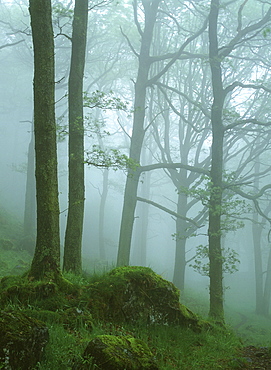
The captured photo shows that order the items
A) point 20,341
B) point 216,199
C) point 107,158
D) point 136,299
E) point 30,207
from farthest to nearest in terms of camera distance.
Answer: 1. point 30,207
2. point 216,199
3. point 107,158
4. point 136,299
5. point 20,341

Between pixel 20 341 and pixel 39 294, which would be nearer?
pixel 20 341

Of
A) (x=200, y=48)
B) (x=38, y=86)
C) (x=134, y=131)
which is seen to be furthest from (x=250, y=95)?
(x=38, y=86)

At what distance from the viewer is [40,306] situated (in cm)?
489

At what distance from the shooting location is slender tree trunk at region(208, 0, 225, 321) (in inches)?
375

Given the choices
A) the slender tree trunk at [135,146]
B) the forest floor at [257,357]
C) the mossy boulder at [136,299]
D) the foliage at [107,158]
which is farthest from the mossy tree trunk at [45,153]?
the slender tree trunk at [135,146]

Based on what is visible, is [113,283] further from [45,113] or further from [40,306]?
[45,113]

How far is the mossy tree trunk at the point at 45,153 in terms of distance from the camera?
17.9 ft

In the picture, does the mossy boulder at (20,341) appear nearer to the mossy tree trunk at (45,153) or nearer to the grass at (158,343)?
the grass at (158,343)

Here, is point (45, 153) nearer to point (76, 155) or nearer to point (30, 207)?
point (76, 155)

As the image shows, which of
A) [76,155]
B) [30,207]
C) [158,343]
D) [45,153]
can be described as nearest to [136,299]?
[158,343]

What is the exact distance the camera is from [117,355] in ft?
11.7

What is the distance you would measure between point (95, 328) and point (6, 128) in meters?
41.7

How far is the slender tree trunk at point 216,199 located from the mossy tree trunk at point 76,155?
405 centimetres

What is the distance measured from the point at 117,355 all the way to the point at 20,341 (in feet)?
3.28
